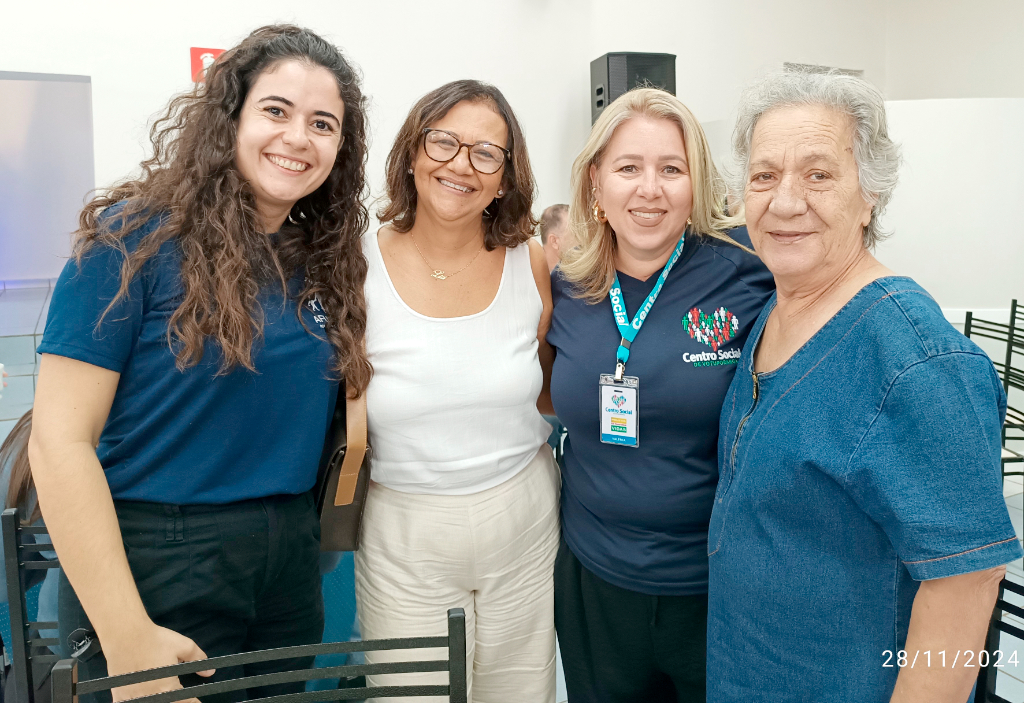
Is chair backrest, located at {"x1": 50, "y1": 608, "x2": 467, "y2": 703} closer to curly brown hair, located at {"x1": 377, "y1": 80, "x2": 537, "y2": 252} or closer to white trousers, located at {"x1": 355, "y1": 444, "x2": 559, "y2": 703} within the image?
white trousers, located at {"x1": 355, "y1": 444, "x2": 559, "y2": 703}

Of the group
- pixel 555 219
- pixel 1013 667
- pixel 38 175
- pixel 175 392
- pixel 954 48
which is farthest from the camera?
pixel 954 48

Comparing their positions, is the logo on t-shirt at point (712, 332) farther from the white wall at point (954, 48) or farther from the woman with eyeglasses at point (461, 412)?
the white wall at point (954, 48)

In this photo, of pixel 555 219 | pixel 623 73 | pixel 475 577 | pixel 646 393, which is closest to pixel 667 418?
pixel 646 393

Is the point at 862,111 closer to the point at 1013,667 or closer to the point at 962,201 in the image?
the point at 1013,667

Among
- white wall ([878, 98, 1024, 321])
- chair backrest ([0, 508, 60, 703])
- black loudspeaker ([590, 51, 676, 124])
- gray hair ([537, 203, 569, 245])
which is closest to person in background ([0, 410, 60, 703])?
chair backrest ([0, 508, 60, 703])

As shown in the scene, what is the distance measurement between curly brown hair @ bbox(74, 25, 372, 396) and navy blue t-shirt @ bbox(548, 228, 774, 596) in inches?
21.2

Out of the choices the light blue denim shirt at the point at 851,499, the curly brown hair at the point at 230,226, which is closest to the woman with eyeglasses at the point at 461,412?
the curly brown hair at the point at 230,226

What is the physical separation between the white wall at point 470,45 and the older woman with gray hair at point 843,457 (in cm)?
218

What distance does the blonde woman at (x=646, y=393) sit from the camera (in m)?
1.55

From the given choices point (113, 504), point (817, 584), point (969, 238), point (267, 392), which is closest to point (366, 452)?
point (267, 392)

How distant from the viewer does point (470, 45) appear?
16.6 feet

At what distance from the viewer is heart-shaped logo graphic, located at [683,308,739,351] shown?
1556 millimetres

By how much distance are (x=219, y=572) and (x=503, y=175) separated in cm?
110

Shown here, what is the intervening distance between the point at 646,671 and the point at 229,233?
4.28 ft
